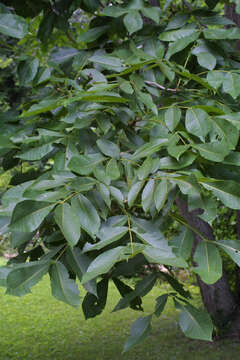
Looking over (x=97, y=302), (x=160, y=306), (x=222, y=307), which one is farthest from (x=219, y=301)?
(x=160, y=306)

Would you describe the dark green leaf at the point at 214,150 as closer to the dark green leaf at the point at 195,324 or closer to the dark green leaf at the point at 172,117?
the dark green leaf at the point at 172,117

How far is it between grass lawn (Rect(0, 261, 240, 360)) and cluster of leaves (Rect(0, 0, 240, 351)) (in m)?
3.60

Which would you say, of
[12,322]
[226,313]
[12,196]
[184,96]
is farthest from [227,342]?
[12,196]

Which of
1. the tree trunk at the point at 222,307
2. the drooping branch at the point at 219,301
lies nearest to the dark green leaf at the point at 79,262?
the drooping branch at the point at 219,301

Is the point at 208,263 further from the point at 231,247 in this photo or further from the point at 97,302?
the point at 97,302

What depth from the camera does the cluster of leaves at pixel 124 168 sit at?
1.02m

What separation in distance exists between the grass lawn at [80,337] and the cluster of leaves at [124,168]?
3.60 meters

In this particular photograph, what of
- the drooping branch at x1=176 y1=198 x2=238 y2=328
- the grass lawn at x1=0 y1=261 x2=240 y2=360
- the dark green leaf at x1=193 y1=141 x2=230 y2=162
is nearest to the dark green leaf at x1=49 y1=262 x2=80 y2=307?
the dark green leaf at x1=193 y1=141 x2=230 y2=162

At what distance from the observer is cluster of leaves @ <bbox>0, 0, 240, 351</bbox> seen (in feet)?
3.33

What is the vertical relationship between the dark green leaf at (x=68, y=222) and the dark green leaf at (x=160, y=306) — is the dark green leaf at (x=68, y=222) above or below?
above

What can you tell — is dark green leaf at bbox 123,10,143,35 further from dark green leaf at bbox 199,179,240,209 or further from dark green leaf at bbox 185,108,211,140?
dark green leaf at bbox 199,179,240,209

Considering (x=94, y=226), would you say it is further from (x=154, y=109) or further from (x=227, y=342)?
(x=227, y=342)

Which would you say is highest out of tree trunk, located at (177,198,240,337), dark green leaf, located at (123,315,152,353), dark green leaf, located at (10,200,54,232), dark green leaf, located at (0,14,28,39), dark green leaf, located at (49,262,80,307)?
dark green leaf, located at (0,14,28,39)

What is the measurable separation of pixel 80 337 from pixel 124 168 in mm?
5029
